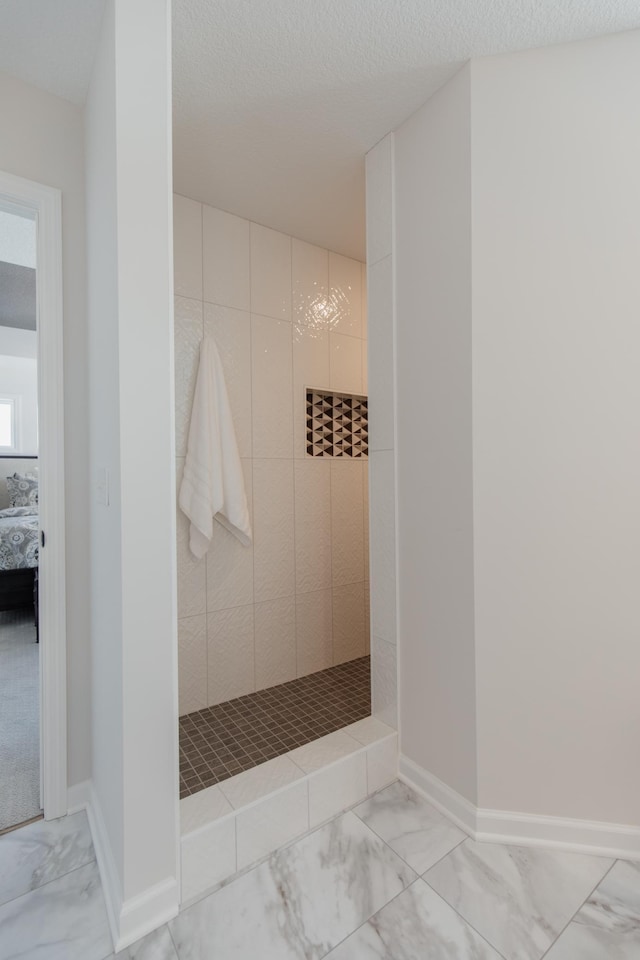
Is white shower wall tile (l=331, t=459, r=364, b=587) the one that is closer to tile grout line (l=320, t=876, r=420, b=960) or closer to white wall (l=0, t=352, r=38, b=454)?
tile grout line (l=320, t=876, r=420, b=960)

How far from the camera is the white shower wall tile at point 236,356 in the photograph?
2.13 metres

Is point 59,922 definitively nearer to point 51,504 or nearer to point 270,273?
point 51,504

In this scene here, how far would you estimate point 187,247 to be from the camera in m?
2.05

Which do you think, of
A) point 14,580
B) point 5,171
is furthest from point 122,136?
point 14,580

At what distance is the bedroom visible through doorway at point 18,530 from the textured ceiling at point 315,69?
725mm

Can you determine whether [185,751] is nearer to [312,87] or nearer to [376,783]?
[376,783]

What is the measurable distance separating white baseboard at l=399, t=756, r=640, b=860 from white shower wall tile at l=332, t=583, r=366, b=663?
106 cm

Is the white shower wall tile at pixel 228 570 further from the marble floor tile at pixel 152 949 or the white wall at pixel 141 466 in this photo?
Answer: the marble floor tile at pixel 152 949

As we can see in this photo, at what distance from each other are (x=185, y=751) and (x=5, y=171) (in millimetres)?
2038

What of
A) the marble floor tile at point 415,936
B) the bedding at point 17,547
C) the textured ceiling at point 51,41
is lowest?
the marble floor tile at point 415,936

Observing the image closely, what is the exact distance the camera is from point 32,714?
2.23 m

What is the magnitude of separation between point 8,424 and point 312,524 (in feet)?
16.2

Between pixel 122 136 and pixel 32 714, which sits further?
pixel 32 714

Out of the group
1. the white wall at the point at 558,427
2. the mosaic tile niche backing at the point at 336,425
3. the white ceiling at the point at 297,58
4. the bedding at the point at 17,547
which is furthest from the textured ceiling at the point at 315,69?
the bedding at the point at 17,547
